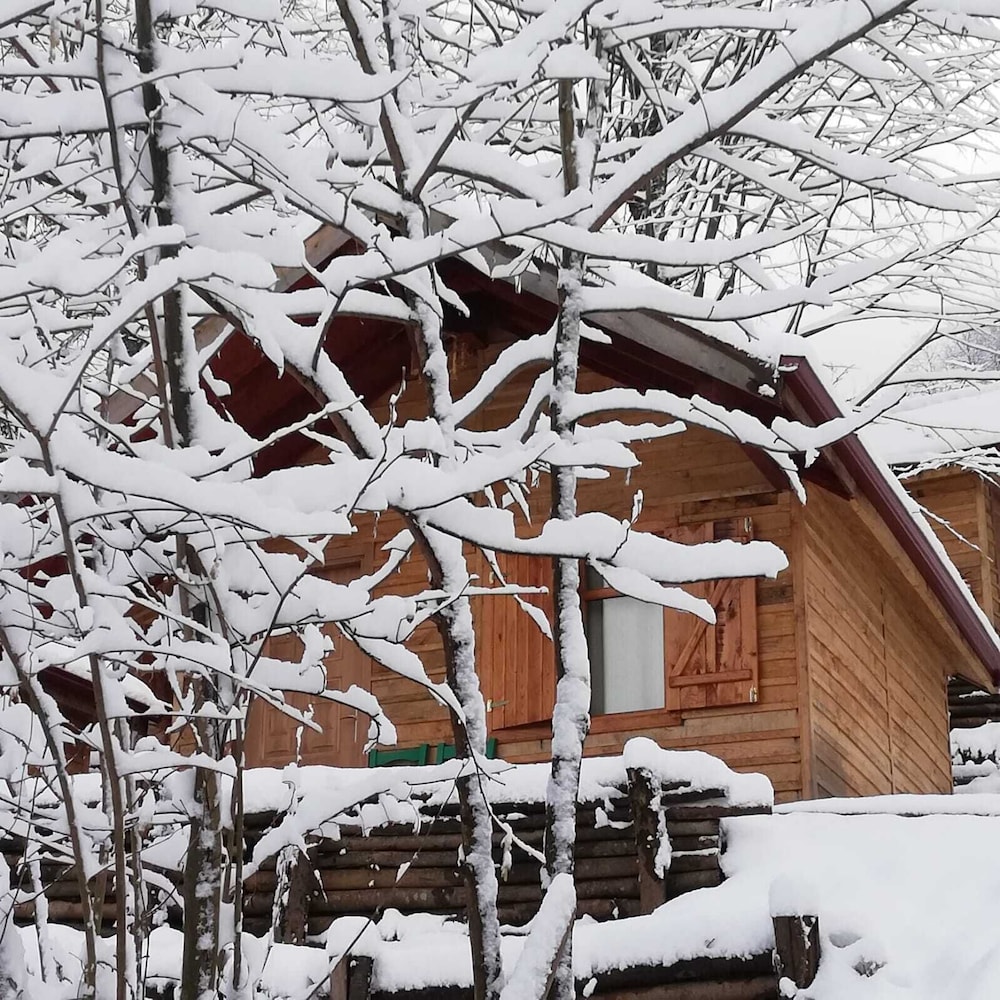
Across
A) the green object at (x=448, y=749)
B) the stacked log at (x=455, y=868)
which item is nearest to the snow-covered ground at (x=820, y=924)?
the stacked log at (x=455, y=868)

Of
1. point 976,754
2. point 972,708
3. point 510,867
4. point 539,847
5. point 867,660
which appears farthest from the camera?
point 972,708

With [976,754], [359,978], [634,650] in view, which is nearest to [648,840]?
[359,978]

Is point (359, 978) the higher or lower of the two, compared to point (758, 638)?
lower

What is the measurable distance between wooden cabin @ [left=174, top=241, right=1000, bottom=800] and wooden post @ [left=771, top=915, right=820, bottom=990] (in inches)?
120

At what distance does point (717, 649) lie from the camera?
30.7ft

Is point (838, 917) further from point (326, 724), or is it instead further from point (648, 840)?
point (326, 724)

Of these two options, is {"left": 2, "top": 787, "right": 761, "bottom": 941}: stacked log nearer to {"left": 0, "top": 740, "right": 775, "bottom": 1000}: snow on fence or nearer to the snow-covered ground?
{"left": 0, "top": 740, "right": 775, "bottom": 1000}: snow on fence

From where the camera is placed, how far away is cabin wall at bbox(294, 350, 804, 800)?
9211 mm

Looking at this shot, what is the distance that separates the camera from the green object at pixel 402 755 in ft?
32.0

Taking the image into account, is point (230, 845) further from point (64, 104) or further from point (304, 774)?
point (304, 774)

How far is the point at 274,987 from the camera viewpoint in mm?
6375

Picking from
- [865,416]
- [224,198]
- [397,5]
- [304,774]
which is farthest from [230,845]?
[304,774]

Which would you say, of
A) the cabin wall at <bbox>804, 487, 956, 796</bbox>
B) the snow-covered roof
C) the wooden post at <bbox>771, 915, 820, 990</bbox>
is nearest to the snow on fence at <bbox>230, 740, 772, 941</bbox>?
the wooden post at <bbox>771, 915, 820, 990</bbox>

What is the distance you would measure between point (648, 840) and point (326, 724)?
364 centimetres
